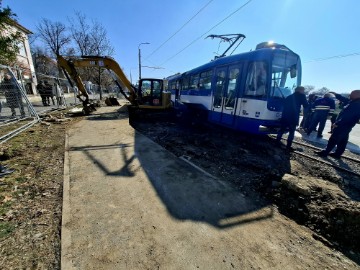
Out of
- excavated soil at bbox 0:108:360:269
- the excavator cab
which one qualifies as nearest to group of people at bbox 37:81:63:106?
the excavator cab

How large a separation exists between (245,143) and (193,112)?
359 centimetres

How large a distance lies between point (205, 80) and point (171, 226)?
7.01 metres

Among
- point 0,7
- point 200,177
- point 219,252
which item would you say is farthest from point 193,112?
point 0,7

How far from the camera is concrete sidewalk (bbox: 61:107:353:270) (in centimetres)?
213

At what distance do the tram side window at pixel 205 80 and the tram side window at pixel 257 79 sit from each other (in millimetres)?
2292

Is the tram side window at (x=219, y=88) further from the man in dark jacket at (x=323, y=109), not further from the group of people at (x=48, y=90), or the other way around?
the group of people at (x=48, y=90)

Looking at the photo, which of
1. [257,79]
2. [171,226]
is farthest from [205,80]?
[171,226]

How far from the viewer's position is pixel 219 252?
2.23 m

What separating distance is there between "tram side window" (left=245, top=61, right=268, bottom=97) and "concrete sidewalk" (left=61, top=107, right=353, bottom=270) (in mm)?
3267

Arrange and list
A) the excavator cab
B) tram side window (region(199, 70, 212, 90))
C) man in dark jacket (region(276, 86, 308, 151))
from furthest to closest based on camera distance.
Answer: the excavator cab
tram side window (region(199, 70, 212, 90))
man in dark jacket (region(276, 86, 308, 151))

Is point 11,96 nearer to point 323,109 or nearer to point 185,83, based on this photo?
point 185,83

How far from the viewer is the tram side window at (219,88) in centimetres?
721

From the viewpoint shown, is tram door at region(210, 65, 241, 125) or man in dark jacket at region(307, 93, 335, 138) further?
man in dark jacket at region(307, 93, 335, 138)

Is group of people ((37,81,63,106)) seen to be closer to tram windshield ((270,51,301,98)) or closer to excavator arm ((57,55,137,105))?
excavator arm ((57,55,137,105))
